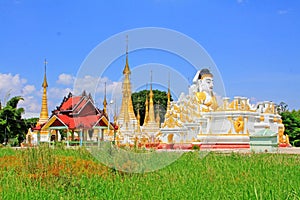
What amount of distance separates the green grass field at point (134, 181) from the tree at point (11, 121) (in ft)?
Answer: 63.5

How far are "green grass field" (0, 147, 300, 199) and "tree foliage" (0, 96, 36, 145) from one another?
1935cm

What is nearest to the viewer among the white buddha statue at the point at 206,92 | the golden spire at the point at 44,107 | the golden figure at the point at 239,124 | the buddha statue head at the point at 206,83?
the golden figure at the point at 239,124

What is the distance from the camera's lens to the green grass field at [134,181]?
5914 millimetres

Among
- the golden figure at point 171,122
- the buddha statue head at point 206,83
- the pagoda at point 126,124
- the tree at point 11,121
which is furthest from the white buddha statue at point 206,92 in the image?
the tree at point 11,121

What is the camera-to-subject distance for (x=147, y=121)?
32.1 meters

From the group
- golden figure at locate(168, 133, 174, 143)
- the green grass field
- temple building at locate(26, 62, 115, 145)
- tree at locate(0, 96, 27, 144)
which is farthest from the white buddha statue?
the green grass field

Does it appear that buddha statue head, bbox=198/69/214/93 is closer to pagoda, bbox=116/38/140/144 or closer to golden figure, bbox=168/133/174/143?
golden figure, bbox=168/133/174/143

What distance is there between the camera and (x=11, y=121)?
28438 millimetres

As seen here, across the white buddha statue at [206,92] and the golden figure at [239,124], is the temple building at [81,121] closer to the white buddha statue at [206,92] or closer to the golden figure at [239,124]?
the white buddha statue at [206,92]

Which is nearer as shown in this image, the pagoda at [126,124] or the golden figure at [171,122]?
the pagoda at [126,124]

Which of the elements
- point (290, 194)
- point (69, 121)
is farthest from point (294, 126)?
point (290, 194)

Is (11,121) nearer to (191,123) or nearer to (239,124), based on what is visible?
(191,123)

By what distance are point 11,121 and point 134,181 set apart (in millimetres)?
23019

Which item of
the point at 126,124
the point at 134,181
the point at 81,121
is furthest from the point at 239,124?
the point at 134,181
